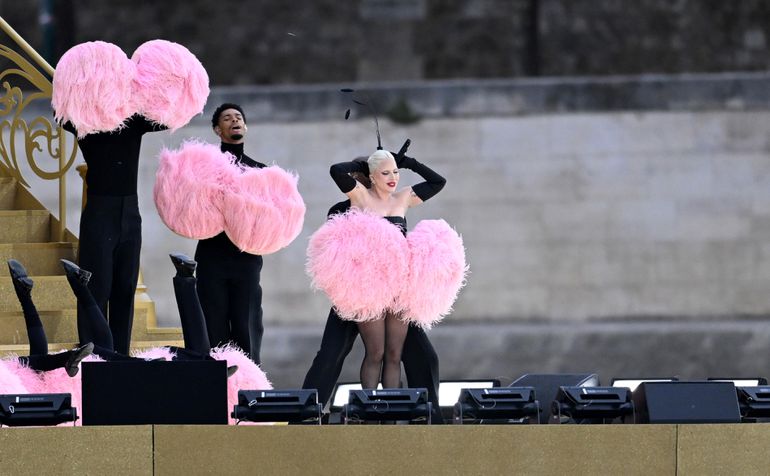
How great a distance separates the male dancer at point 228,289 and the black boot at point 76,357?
1384 mm

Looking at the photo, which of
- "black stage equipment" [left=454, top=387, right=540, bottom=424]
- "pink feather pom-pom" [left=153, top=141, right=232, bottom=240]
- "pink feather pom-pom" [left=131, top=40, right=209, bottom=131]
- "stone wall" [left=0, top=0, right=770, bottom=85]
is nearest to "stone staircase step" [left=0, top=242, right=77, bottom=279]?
"pink feather pom-pom" [left=153, top=141, right=232, bottom=240]

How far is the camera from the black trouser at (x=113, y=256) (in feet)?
26.9

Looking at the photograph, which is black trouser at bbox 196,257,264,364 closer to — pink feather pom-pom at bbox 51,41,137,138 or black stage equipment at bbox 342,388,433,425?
pink feather pom-pom at bbox 51,41,137,138

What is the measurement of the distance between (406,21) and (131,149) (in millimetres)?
11447

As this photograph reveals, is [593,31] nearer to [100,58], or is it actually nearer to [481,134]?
[481,134]

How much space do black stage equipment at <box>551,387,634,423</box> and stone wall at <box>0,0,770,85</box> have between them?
12095mm

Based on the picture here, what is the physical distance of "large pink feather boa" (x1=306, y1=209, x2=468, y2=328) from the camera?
27.0 feet

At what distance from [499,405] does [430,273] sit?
4.11 feet

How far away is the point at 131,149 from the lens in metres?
8.23

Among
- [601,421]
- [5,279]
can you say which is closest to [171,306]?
[5,279]

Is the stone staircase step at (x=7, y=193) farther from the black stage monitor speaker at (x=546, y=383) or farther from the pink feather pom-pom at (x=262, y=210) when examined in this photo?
the black stage monitor speaker at (x=546, y=383)

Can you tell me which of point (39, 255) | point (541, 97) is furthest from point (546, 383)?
point (541, 97)

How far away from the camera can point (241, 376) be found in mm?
7770

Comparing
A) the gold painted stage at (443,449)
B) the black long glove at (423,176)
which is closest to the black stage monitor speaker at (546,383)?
the black long glove at (423,176)
